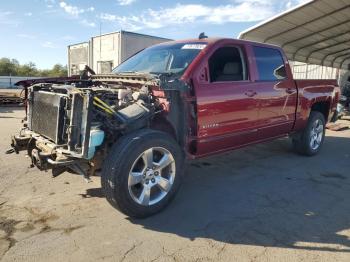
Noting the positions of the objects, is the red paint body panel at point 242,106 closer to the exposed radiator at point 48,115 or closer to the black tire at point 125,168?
the black tire at point 125,168

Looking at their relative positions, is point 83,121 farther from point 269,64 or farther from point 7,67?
point 7,67

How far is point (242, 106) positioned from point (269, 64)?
1.18 meters

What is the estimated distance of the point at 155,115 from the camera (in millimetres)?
4227

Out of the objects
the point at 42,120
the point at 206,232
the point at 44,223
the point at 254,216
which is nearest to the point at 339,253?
→ the point at 254,216

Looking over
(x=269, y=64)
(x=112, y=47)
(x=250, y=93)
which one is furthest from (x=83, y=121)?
(x=112, y=47)

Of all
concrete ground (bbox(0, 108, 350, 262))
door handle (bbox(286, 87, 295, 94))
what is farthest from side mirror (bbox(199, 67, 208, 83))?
door handle (bbox(286, 87, 295, 94))

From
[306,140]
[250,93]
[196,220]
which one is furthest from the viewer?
[306,140]

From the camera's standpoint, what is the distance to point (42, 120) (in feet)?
14.0

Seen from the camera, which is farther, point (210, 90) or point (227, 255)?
point (210, 90)

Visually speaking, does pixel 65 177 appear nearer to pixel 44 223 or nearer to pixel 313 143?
pixel 44 223

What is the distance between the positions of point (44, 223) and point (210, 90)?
2.45 meters

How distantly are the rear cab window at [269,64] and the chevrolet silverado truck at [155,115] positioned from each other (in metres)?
0.02

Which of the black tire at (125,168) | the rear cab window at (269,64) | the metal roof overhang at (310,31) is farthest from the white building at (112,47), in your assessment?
the black tire at (125,168)

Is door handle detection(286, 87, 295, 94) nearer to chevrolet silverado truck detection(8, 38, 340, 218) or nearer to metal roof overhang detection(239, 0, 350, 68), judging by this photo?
chevrolet silverado truck detection(8, 38, 340, 218)
